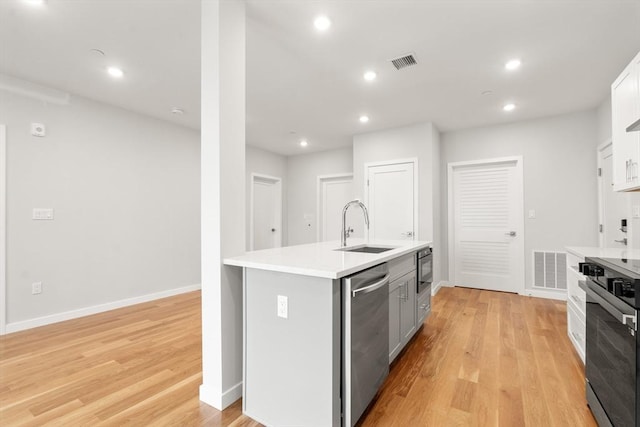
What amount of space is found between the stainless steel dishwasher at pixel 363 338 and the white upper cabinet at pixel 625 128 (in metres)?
1.71

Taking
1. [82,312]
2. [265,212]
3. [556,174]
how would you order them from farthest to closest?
[265,212], [556,174], [82,312]

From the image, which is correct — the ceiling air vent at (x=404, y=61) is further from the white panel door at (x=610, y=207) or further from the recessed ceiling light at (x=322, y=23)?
the white panel door at (x=610, y=207)

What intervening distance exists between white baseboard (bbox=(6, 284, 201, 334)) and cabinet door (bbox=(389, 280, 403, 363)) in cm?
354

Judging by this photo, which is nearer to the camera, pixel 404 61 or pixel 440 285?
pixel 404 61

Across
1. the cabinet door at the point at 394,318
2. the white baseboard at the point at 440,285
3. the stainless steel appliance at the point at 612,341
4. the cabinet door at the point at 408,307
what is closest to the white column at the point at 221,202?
the cabinet door at the point at 394,318

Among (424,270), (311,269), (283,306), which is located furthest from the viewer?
(424,270)

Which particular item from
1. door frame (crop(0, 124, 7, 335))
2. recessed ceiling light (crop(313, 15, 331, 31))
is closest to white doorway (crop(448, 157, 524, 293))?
recessed ceiling light (crop(313, 15, 331, 31))

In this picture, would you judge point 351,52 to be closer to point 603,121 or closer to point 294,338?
point 294,338

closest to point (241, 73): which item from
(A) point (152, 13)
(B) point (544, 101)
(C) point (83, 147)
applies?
(A) point (152, 13)

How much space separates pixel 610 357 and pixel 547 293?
3.37 meters

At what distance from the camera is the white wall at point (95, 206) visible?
10.3 feet

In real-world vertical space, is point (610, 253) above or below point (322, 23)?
below

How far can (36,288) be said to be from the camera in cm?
323

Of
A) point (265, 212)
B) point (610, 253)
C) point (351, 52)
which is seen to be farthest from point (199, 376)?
point (265, 212)
